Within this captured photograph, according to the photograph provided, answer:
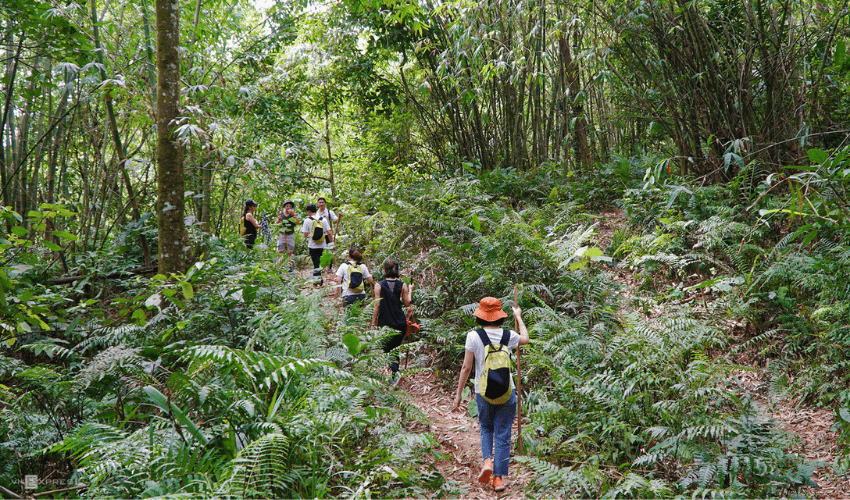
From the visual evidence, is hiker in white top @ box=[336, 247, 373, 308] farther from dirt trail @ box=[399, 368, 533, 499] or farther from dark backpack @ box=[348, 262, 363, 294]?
dirt trail @ box=[399, 368, 533, 499]

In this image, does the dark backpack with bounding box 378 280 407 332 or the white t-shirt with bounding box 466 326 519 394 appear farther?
the dark backpack with bounding box 378 280 407 332

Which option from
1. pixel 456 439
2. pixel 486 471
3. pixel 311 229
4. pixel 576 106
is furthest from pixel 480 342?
pixel 576 106

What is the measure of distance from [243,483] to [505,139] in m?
8.92

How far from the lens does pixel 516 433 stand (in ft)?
13.9

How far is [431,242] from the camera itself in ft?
27.4

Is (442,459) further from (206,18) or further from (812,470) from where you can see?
(206,18)

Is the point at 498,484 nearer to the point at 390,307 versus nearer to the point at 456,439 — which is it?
the point at 456,439

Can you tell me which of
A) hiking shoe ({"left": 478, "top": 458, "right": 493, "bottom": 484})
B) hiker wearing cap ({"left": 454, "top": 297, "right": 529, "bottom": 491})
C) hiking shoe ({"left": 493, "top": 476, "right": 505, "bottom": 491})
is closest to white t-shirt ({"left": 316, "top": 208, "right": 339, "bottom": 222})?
hiker wearing cap ({"left": 454, "top": 297, "right": 529, "bottom": 491})

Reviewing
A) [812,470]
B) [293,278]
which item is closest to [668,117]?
[812,470]

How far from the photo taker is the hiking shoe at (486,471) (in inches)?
142

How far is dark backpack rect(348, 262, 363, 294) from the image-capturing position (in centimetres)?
593

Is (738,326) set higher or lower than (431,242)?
lower

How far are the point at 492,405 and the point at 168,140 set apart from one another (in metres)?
3.68

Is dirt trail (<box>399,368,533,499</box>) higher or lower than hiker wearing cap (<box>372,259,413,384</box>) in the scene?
lower
